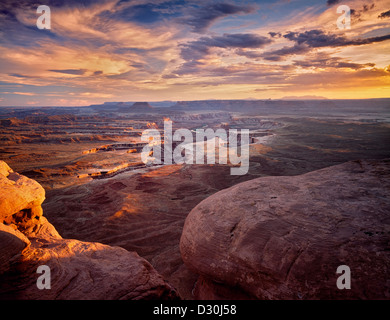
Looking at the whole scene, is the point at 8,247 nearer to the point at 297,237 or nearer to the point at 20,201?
the point at 20,201

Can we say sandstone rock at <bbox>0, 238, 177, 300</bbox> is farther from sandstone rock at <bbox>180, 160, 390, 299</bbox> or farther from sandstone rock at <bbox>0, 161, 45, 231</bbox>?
sandstone rock at <bbox>180, 160, 390, 299</bbox>

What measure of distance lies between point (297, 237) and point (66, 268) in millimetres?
4787

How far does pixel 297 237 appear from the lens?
4270mm

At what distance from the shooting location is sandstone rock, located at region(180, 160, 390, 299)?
367cm

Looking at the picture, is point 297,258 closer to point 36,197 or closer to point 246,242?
point 246,242

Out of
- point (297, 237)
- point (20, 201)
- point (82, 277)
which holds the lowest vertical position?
point (82, 277)

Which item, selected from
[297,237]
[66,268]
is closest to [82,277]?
[66,268]

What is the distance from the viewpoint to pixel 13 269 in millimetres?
3910

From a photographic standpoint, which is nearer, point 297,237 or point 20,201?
point 297,237

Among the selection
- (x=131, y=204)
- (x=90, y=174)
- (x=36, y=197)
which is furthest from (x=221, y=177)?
(x=36, y=197)

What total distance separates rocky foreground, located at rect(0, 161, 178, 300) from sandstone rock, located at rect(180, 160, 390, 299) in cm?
147

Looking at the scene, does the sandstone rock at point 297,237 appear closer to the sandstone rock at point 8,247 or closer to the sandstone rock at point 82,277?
the sandstone rock at point 82,277

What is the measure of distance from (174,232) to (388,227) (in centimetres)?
905
